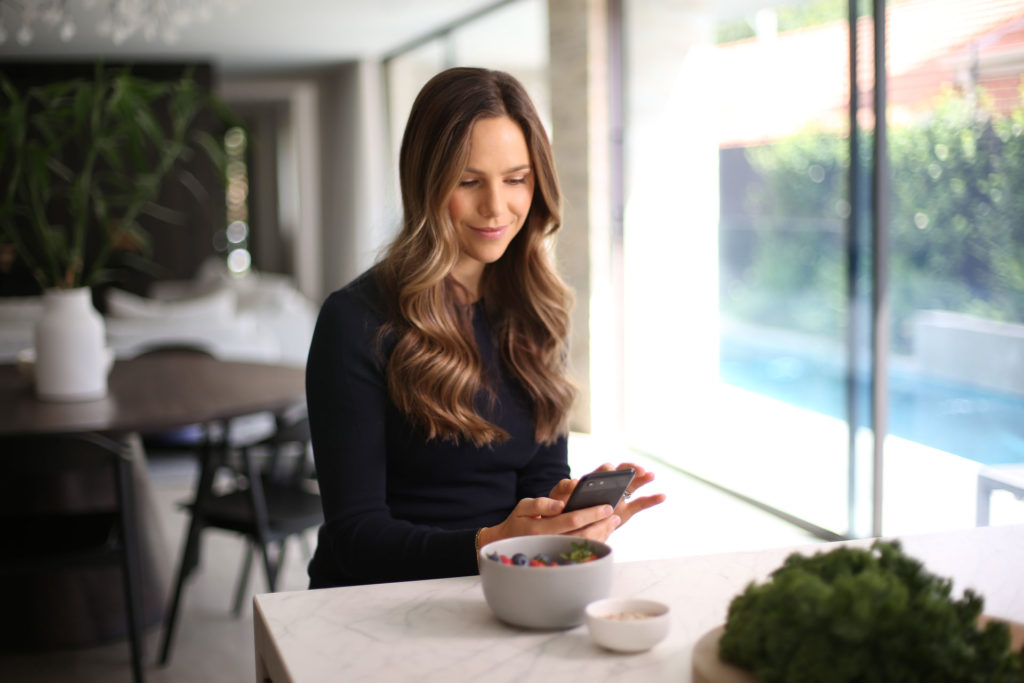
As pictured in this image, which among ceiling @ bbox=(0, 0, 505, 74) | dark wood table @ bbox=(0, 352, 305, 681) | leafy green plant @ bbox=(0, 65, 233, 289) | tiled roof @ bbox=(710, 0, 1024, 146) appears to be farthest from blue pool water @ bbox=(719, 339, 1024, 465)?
ceiling @ bbox=(0, 0, 505, 74)

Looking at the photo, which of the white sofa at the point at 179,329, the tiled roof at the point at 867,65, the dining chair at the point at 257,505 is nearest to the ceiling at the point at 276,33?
the white sofa at the point at 179,329

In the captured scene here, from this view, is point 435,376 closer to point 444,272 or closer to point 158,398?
point 444,272

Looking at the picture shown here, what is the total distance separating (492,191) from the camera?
4.66ft

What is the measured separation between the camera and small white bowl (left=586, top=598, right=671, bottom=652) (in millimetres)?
915


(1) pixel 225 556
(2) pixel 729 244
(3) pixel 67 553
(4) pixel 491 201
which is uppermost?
(4) pixel 491 201

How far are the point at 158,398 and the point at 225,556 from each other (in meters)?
1.15

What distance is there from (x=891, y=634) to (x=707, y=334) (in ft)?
15.6

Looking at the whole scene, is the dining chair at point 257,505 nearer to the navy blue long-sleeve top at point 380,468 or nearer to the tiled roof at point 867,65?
the navy blue long-sleeve top at point 380,468

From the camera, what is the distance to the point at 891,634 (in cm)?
71

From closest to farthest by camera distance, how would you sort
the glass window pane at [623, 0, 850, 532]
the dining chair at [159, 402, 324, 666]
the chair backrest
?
1. the chair backrest
2. the dining chair at [159, 402, 324, 666]
3. the glass window pane at [623, 0, 850, 532]

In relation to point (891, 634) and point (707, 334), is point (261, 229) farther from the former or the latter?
point (891, 634)

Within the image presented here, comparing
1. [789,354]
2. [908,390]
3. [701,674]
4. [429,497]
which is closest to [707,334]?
[789,354]

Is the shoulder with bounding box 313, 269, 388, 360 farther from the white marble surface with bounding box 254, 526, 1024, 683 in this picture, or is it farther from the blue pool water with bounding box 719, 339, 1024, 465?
the blue pool water with bounding box 719, 339, 1024, 465

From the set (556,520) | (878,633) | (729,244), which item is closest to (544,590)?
(556,520)
